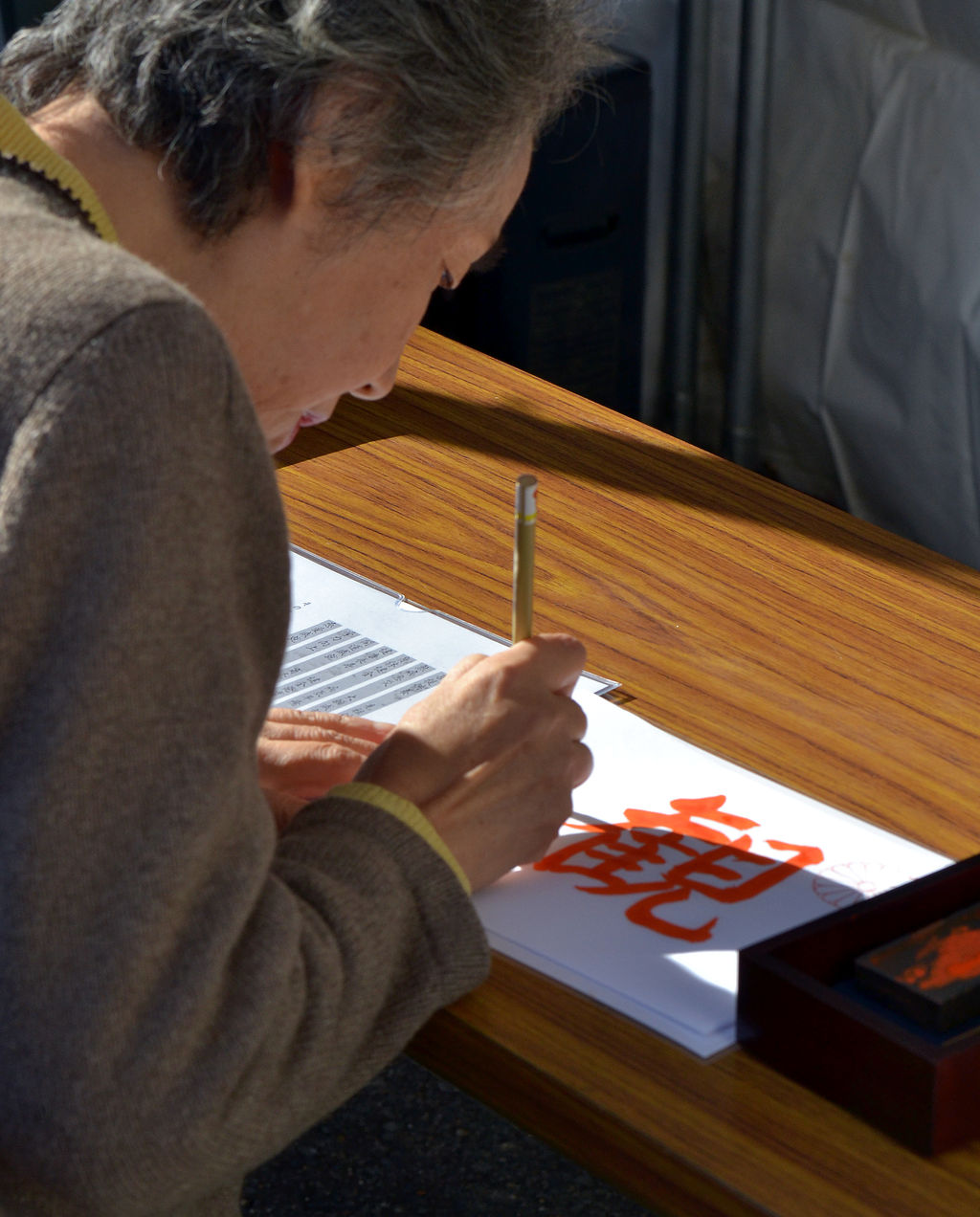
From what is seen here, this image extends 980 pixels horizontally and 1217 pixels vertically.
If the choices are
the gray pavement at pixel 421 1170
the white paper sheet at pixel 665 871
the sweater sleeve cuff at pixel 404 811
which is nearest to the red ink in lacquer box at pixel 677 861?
the white paper sheet at pixel 665 871

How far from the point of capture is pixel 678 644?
119 cm

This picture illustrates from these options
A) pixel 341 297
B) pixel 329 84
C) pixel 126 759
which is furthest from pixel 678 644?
pixel 126 759

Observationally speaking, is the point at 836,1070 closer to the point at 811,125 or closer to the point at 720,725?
the point at 720,725

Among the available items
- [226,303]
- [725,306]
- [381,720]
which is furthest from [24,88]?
[725,306]

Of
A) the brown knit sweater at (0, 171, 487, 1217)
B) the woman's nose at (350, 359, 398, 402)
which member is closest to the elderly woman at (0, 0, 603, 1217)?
the brown knit sweater at (0, 171, 487, 1217)

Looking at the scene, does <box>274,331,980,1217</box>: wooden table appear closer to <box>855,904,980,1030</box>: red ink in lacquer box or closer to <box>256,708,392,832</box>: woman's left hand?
<box>855,904,980,1030</box>: red ink in lacquer box

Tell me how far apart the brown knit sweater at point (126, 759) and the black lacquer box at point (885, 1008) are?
0.22 m

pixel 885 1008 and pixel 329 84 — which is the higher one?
pixel 329 84

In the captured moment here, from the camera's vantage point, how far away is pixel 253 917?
714 mm

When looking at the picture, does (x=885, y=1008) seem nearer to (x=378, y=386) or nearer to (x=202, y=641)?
(x=202, y=641)

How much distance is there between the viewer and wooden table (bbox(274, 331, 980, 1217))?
0.75 metres

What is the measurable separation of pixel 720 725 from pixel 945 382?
165cm

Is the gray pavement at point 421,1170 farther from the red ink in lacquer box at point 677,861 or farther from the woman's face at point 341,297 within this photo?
the woman's face at point 341,297

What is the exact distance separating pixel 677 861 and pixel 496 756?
0.39 ft
